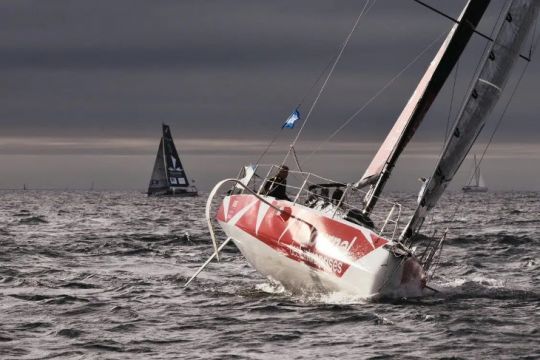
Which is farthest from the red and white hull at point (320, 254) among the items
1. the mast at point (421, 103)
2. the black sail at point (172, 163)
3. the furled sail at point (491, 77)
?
the black sail at point (172, 163)

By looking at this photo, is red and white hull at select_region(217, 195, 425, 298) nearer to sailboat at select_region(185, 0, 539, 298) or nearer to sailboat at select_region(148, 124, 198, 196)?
sailboat at select_region(185, 0, 539, 298)

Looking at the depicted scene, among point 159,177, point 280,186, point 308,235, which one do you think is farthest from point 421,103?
point 159,177

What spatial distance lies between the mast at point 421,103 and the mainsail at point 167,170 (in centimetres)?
7563

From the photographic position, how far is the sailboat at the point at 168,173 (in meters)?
93.2

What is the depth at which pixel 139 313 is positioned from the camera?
560 inches

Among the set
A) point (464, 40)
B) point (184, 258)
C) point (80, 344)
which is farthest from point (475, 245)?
point (80, 344)

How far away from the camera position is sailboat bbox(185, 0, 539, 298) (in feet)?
46.7

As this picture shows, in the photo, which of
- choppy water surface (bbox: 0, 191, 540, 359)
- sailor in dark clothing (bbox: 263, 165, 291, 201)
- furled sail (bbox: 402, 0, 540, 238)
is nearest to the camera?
choppy water surface (bbox: 0, 191, 540, 359)

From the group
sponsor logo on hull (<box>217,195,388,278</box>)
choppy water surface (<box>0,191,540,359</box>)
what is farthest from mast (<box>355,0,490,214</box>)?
choppy water surface (<box>0,191,540,359</box>)

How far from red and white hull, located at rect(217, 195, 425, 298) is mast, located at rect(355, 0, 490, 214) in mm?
1877

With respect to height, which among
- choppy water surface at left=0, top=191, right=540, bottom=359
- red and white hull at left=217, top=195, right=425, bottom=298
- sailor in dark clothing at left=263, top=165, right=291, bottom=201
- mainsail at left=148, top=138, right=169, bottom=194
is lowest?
choppy water surface at left=0, top=191, right=540, bottom=359

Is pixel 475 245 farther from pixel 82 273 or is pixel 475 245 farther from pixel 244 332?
pixel 244 332

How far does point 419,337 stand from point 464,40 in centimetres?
702

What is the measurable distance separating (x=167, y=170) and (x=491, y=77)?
8017cm
